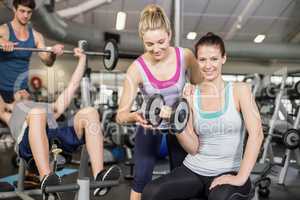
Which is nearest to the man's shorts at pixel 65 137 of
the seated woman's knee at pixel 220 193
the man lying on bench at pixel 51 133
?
the man lying on bench at pixel 51 133

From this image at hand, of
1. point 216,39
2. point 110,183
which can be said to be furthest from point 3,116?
point 216,39

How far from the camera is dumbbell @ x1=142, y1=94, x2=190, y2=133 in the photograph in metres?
1.14

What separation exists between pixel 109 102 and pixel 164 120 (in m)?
3.82

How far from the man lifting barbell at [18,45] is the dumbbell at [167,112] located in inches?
33.6

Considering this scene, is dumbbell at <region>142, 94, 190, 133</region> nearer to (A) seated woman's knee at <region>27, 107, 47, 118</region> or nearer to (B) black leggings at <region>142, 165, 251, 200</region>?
(B) black leggings at <region>142, 165, 251, 200</region>

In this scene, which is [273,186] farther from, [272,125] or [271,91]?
[271,91]

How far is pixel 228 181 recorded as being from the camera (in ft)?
3.73

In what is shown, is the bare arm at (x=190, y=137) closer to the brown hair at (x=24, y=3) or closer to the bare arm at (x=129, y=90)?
the bare arm at (x=129, y=90)

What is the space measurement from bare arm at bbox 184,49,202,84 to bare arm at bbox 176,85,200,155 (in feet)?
Answer: 0.55

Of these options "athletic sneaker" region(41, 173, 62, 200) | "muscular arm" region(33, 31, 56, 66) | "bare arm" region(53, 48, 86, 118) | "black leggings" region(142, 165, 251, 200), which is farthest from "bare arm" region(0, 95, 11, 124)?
"black leggings" region(142, 165, 251, 200)

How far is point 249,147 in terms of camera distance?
3.92ft

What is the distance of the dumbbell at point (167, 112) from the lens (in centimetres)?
114

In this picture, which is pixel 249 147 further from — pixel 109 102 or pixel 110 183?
pixel 109 102

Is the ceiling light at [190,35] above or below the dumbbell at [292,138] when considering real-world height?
above
